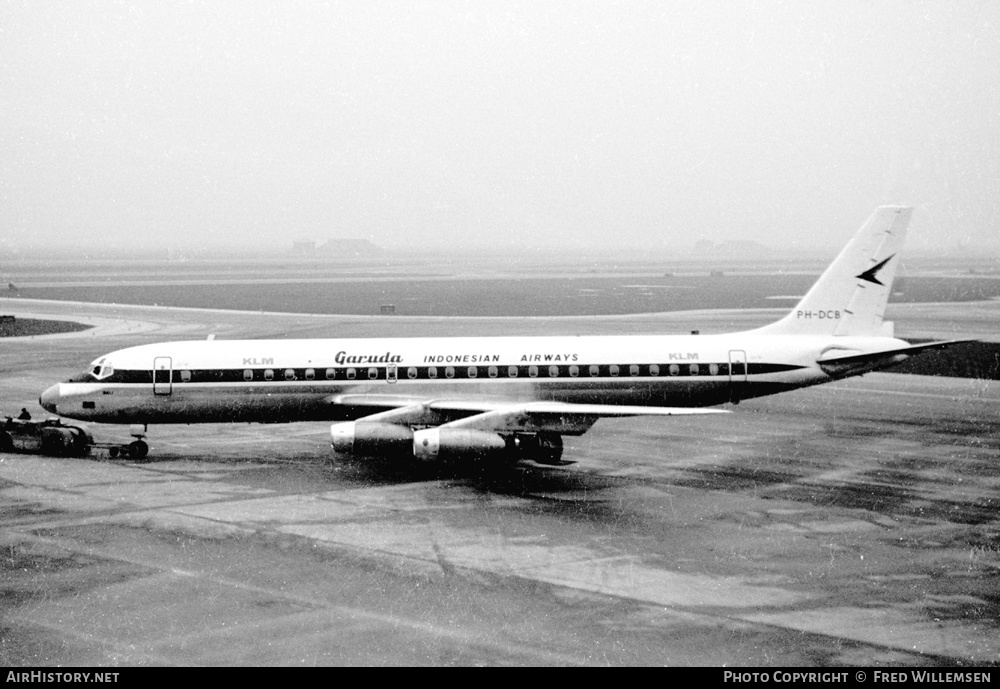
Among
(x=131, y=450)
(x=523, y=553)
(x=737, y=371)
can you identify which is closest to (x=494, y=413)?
(x=523, y=553)

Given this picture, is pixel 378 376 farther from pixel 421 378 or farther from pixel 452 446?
pixel 452 446

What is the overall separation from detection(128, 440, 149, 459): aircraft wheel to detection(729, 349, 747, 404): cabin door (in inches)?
779

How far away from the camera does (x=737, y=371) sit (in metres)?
34.3

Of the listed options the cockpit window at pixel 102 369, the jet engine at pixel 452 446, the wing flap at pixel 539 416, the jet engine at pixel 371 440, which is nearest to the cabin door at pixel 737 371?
the wing flap at pixel 539 416

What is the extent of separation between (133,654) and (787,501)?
58.8ft

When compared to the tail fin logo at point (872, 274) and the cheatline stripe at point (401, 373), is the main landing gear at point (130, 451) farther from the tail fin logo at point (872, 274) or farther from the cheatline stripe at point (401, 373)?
the tail fin logo at point (872, 274)

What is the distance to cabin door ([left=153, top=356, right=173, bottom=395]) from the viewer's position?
109 ft

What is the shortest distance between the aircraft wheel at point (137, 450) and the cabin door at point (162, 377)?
2.06m

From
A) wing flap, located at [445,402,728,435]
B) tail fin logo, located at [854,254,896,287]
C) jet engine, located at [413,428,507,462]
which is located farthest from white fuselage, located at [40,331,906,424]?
tail fin logo, located at [854,254,896,287]

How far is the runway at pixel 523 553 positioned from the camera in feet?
57.2

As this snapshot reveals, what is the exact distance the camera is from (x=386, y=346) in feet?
112

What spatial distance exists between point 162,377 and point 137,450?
270 cm

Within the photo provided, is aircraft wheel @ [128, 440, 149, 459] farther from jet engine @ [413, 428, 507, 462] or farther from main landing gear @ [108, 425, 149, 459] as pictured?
jet engine @ [413, 428, 507, 462]

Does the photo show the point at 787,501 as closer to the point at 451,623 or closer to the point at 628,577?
the point at 628,577
